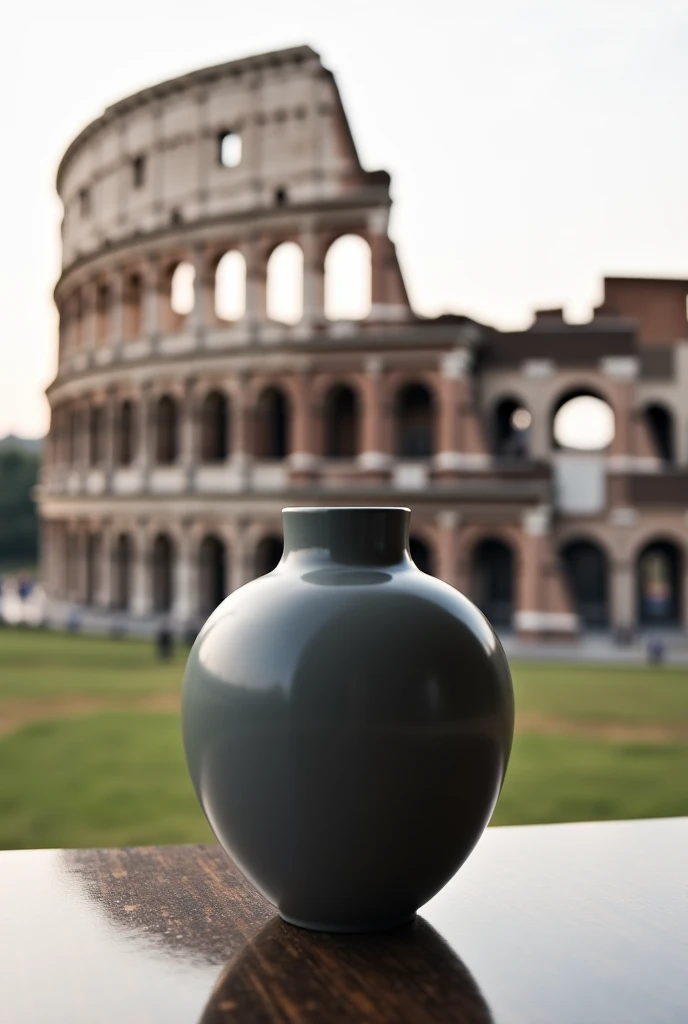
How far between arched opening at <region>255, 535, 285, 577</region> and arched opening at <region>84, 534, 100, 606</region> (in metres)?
6.77

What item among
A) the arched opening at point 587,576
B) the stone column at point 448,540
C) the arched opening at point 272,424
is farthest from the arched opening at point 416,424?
the arched opening at point 587,576

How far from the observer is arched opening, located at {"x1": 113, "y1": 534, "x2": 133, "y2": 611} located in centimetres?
3069

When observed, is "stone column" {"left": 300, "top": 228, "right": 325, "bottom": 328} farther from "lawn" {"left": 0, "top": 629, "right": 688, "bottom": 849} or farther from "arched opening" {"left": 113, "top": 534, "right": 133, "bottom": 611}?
"lawn" {"left": 0, "top": 629, "right": 688, "bottom": 849}

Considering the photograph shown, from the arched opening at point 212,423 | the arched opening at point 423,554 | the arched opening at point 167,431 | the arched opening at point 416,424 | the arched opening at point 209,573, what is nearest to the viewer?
the arched opening at point 423,554

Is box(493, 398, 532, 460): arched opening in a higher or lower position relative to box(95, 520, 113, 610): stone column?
higher

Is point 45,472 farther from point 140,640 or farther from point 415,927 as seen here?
point 415,927

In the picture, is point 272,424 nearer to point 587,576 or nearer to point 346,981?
point 587,576

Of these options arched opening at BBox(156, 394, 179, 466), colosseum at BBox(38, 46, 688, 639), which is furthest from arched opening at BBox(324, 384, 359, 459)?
arched opening at BBox(156, 394, 179, 466)

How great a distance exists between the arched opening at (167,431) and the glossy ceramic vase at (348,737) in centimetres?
2777

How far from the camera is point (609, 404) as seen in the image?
28.0 metres

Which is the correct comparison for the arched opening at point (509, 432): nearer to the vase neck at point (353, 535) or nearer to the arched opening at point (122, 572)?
the arched opening at point (122, 572)

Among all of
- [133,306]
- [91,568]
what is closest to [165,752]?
[91,568]

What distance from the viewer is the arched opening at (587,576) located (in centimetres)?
2983

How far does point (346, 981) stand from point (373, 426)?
2432 cm
